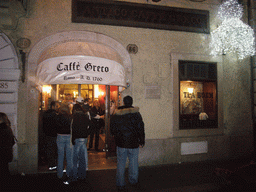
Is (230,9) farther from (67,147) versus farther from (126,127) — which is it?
(67,147)

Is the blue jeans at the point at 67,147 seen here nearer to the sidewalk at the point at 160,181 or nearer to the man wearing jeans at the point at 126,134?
the sidewalk at the point at 160,181

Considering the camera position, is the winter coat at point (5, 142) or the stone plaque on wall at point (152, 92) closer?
the winter coat at point (5, 142)

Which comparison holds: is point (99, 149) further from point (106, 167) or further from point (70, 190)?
point (70, 190)

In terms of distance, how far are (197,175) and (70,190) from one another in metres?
3.26

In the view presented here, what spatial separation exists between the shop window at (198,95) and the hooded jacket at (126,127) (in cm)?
279

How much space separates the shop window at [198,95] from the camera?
6.40m

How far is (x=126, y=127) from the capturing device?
156 inches

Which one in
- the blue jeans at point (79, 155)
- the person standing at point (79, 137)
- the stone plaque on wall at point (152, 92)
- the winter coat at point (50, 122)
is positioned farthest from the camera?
the stone plaque on wall at point (152, 92)

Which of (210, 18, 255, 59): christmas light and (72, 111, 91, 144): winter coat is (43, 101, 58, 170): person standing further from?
(210, 18, 255, 59): christmas light

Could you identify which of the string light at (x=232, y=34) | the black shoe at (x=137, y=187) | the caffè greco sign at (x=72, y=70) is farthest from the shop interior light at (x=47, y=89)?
the string light at (x=232, y=34)

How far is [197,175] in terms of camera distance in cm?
483

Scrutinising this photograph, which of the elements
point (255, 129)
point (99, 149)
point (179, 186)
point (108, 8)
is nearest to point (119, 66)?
point (108, 8)

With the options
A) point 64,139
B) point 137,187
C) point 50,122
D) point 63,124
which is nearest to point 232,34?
point 137,187

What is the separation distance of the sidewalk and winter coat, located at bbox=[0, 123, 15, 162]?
994mm
